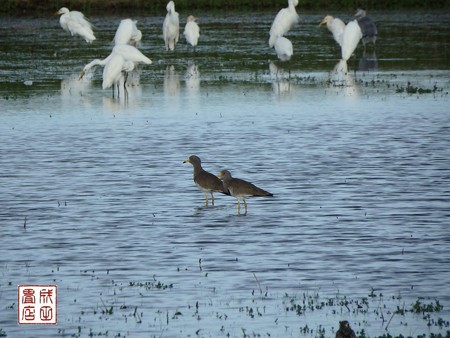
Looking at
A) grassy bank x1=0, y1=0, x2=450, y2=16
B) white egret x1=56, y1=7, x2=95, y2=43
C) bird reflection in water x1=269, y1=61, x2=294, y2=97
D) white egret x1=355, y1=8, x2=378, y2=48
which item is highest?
grassy bank x1=0, y1=0, x2=450, y2=16

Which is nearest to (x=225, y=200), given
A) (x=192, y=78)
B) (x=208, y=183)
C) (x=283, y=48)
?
(x=208, y=183)

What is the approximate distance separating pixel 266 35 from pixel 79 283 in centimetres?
3275

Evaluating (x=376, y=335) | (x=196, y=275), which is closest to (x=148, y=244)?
(x=196, y=275)

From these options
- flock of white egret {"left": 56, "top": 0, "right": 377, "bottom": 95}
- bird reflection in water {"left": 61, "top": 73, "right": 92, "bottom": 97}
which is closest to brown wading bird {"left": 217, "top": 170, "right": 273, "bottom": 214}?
flock of white egret {"left": 56, "top": 0, "right": 377, "bottom": 95}

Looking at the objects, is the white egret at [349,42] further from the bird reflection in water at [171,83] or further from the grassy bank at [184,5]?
the grassy bank at [184,5]

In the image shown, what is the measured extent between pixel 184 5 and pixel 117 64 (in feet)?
112

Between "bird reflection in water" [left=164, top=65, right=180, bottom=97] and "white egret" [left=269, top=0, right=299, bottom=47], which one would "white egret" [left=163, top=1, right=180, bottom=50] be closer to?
"white egret" [left=269, top=0, right=299, bottom=47]

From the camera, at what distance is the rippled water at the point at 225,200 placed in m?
10.5

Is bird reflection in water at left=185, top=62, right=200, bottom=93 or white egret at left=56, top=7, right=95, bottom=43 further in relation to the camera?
white egret at left=56, top=7, right=95, bottom=43

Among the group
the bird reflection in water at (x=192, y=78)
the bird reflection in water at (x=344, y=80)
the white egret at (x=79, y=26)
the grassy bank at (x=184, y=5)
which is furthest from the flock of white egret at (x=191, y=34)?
the grassy bank at (x=184, y=5)

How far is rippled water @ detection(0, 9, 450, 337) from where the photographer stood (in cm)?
1052

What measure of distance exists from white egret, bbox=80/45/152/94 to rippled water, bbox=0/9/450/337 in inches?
21.3

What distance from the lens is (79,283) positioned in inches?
444

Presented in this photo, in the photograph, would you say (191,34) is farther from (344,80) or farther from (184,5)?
(184,5)
